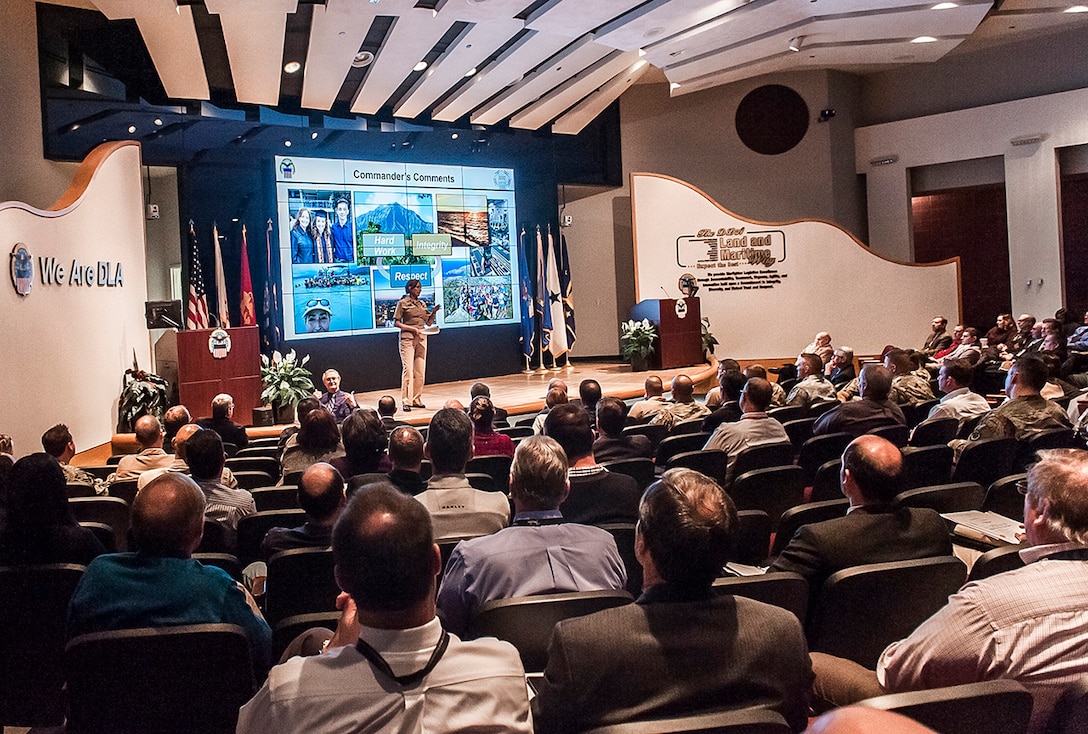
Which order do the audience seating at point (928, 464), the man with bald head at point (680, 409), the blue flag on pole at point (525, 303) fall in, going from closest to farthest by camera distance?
the audience seating at point (928, 464), the man with bald head at point (680, 409), the blue flag on pole at point (525, 303)

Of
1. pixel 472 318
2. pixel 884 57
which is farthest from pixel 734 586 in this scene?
pixel 884 57

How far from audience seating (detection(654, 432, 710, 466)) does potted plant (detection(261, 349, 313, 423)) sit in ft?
18.7

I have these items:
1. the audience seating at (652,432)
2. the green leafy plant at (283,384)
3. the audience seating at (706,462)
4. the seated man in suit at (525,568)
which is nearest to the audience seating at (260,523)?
the seated man in suit at (525,568)

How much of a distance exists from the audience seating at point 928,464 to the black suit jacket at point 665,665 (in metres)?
2.63

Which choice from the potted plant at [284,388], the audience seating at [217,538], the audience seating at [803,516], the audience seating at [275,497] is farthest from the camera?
the potted plant at [284,388]

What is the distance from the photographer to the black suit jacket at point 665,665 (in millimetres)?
1596

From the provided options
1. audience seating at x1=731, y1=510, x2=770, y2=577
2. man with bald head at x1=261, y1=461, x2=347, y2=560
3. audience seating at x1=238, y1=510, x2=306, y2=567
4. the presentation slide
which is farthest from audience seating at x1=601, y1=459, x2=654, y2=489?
the presentation slide

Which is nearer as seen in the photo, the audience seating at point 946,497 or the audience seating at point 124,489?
the audience seating at point 946,497

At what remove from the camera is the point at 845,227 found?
1559cm

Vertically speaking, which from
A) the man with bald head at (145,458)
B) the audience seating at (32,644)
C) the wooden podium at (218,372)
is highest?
the wooden podium at (218,372)

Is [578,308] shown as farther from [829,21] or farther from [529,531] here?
[529,531]

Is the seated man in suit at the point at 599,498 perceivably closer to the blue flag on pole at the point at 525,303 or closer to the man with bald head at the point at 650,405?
the man with bald head at the point at 650,405

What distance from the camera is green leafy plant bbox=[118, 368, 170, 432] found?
9.08 meters

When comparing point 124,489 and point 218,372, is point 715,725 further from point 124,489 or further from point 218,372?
point 218,372
